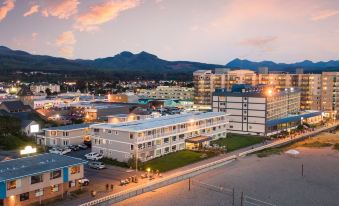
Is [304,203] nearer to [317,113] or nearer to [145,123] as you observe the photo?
[145,123]

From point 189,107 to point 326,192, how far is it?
59.6 m

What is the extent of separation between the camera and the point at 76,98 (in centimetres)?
9162

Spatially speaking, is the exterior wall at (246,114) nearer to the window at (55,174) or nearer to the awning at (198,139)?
the awning at (198,139)

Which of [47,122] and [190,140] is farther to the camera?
[47,122]

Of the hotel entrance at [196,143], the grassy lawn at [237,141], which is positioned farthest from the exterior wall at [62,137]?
the grassy lawn at [237,141]

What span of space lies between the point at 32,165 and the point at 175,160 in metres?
15.4

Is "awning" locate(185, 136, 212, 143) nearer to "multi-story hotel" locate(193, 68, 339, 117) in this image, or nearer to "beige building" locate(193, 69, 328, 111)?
"multi-story hotel" locate(193, 68, 339, 117)

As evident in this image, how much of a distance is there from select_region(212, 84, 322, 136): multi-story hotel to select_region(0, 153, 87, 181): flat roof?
3436 centimetres

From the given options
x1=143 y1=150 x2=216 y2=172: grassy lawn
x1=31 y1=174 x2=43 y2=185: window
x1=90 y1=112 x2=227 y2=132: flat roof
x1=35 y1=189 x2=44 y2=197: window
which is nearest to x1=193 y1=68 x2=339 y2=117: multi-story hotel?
x1=90 y1=112 x2=227 y2=132: flat roof

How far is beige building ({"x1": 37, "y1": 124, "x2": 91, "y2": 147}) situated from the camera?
45969 millimetres

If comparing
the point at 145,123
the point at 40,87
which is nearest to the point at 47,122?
the point at 145,123

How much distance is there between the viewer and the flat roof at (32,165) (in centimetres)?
2597

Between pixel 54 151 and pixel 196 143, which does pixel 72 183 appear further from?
pixel 196 143

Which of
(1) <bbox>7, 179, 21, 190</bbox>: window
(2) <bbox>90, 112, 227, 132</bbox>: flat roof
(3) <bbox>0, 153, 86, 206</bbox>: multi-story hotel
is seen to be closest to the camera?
(1) <bbox>7, 179, 21, 190</bbox>: window
